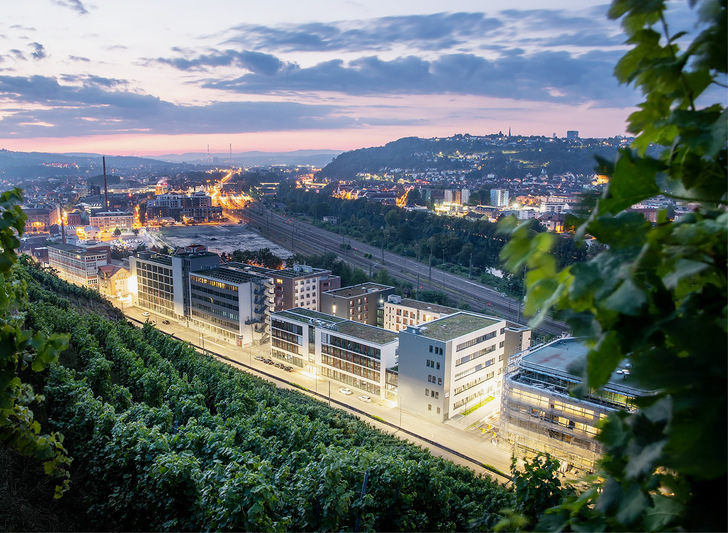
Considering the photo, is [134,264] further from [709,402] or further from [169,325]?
[709,402]

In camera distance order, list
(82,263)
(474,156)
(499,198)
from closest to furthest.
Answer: (82,263)
(499,198)
(474,156)

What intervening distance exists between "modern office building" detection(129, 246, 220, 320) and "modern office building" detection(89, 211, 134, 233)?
87.3ft

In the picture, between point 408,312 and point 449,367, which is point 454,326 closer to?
point 449,367

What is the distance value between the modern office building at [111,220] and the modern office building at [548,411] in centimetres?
4911

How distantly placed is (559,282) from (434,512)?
6249mm

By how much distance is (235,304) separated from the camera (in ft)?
70.8

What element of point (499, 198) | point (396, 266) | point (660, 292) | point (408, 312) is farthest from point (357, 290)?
point (499, 198)

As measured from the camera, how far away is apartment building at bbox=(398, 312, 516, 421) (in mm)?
14664

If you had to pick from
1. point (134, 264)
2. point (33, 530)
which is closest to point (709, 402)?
point (33, 530)

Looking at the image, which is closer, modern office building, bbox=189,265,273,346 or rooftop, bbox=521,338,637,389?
rooftop, bbox=521,338,637,389

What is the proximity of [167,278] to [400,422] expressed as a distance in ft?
52.8

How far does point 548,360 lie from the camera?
41.1ft

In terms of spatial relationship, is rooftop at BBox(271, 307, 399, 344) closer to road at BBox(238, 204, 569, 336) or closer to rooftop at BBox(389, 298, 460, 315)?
rooftop at BBox(389, 298, 460, 315)

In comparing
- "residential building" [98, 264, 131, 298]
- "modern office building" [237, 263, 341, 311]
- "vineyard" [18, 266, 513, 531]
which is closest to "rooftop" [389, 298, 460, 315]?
"modern office building" [237, 263, 341, 311]
